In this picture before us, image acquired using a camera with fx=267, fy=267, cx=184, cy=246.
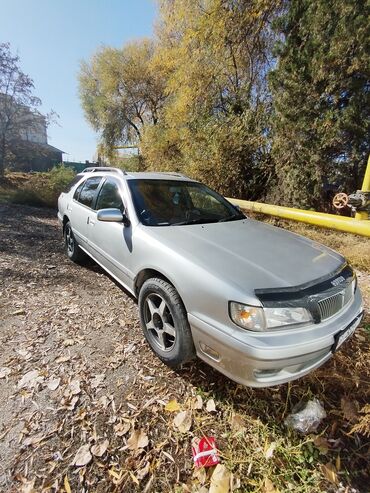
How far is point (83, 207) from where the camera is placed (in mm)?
3885

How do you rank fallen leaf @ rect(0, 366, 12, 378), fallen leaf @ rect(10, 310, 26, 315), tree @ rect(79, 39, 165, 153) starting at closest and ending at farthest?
fallen leaf @ rect(0, 366, 12, 378) < fallen leaf @ rect(10, 310, 26, 315) < tree @ rect(79, 39, 165, 153)

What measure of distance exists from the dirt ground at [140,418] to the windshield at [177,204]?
1254 mm

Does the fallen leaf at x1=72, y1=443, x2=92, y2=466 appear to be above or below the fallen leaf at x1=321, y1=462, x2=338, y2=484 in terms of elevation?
below

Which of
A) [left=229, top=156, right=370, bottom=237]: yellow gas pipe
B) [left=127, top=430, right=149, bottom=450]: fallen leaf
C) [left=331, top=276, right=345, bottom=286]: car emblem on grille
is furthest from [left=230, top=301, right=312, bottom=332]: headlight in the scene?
[left=229, top=156, right=370, bottom=237]: yellow gas pipe

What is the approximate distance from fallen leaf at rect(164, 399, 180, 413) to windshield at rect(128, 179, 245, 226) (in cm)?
154

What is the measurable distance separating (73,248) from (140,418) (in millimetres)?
3146

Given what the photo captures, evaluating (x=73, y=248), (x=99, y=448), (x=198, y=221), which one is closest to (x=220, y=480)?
(x=99, y=448)

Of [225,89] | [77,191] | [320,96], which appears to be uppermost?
[225,89]

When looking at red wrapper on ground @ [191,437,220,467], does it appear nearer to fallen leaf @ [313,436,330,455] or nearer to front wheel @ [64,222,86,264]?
fallen leaf @ [313,436,330,455]

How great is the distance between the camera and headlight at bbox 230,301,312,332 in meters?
1.64

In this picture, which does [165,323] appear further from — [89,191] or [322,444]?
[89,191]

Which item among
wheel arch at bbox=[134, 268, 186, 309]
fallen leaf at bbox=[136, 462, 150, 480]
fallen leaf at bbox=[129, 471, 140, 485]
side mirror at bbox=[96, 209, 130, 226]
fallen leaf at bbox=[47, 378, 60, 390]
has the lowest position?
fallen leaf at bbox=[129, 471, 140, 485]

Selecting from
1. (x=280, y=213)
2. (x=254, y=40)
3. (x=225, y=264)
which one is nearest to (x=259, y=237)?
(x=225, y=264)

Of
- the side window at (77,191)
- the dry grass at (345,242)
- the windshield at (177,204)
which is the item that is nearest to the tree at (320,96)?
the dry grass at (345,242)
